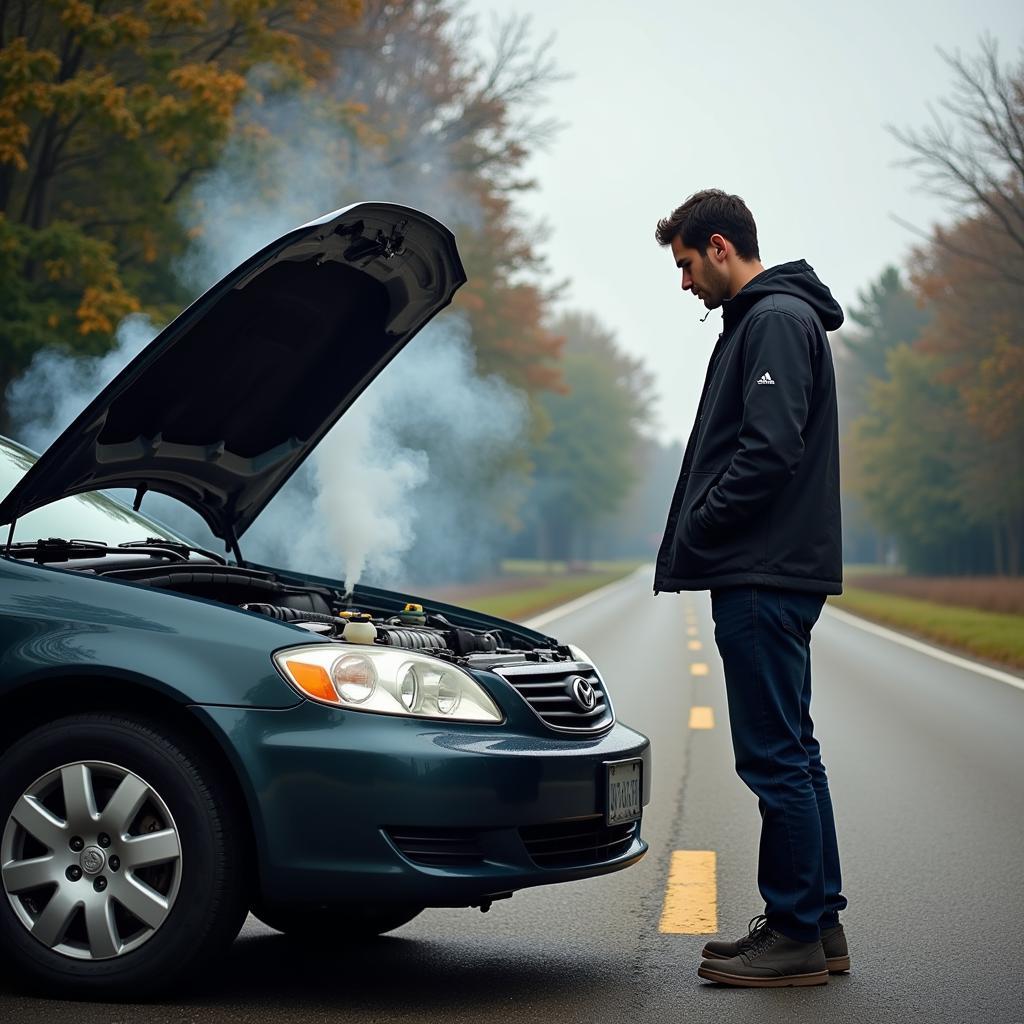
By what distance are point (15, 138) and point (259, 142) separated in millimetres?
3767

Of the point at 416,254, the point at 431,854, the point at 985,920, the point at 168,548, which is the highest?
the point at 416,254

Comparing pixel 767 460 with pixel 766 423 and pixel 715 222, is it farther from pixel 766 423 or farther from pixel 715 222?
pixel 715 222

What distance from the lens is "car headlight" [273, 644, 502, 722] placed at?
151 inches

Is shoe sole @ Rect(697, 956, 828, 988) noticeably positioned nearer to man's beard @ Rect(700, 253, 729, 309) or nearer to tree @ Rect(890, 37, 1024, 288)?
man's beard @ Rect(700, 253, 729, 309)

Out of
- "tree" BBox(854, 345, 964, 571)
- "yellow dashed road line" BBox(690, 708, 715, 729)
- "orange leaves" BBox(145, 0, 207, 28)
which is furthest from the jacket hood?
"tree" BBox(854, 345, 964, 571)

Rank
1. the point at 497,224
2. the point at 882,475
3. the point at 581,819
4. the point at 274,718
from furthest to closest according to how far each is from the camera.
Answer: the point at 882,475 → the point at 497,224 → the point at 581,819 → the point at 274,718

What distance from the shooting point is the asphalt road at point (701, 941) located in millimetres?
3918

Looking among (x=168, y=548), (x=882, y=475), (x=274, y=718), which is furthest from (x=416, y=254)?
(x=882, y=475)

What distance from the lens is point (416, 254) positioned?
4.95 m

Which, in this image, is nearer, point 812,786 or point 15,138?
point 812,786

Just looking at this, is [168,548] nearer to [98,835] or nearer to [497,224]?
[98,835]

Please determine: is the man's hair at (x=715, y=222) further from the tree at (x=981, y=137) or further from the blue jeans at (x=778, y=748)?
the tree at (x=981, y=137)

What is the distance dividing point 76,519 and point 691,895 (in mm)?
2384

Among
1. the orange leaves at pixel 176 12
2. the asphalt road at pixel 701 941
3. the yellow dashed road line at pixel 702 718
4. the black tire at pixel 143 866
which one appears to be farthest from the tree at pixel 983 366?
the black tire at pixel 143 866
